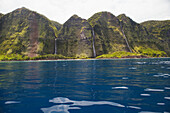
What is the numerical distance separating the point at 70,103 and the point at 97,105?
2232mm

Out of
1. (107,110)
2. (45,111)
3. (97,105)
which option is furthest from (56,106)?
(107,110)

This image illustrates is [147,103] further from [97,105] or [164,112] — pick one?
[97,105]

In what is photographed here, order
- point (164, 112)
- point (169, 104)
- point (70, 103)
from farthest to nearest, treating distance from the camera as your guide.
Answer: point (70, 103), point (169, 104), point (164, 112)

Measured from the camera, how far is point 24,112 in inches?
381

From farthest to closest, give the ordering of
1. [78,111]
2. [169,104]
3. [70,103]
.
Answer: [70,103] < [169,104] < [78,111]

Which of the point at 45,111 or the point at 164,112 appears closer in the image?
the point at 164,112

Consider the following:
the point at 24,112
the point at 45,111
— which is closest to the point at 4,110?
the point at 24,112

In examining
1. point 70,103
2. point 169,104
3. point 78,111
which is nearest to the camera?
point 78,111

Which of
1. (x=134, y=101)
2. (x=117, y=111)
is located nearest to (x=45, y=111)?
(x=117, y=111)

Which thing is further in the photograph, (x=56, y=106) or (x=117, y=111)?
Answer: (x=56, y=106)

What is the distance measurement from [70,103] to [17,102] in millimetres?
4688

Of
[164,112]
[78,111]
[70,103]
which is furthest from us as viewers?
[70,103]

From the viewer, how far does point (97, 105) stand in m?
10.6

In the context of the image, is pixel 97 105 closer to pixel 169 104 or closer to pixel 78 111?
pixel 78 111
